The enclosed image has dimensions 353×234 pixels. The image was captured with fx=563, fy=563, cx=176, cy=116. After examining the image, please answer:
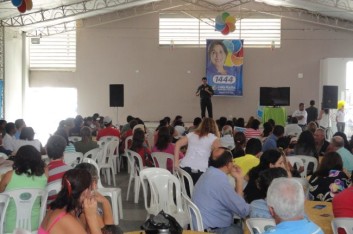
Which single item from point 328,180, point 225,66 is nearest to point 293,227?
point 328,180

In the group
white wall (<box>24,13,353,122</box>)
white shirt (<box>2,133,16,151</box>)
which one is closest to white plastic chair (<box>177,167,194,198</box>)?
white shirt (<box>2,133,16,151</box>)

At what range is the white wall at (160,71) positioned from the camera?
19625 mm

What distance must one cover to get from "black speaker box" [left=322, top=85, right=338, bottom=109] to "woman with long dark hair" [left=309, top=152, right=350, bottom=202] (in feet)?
39.2

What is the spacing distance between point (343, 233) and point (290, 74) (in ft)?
54.1

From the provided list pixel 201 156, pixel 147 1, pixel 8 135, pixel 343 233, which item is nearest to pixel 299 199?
pixel 343 233

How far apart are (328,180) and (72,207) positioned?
104 inches

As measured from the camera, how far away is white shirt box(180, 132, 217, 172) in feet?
21.9

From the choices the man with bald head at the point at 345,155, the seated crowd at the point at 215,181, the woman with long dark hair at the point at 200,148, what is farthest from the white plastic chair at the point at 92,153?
the man with bald head at the point at 345,155

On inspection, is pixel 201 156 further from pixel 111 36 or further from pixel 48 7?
pixel 111 36

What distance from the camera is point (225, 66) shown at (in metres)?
19.1

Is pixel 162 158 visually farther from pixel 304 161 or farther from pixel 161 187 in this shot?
pixel 161 187

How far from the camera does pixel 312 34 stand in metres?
19.5

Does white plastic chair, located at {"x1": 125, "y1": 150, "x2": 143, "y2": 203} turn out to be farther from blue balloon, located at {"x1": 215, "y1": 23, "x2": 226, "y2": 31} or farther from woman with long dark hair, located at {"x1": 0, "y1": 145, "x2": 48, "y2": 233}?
blue balloon, located at {"x1": 215, "y1": 23, "x2": 226, "y2": 31}

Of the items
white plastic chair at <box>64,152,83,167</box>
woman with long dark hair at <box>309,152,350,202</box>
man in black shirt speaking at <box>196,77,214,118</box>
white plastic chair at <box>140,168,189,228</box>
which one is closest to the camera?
woman with long dark hair at <box>309,152,350,202</box>
